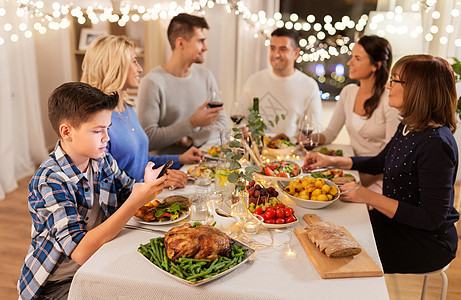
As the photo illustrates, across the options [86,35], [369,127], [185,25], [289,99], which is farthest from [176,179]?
[86,35]

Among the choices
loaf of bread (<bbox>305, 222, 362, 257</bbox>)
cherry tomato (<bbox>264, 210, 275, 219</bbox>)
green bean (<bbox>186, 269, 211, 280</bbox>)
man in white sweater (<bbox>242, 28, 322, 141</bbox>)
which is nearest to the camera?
green bean (<bbox>186, 269, 211, 280</bbox>)

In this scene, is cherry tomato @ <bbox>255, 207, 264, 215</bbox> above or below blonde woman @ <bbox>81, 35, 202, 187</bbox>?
below

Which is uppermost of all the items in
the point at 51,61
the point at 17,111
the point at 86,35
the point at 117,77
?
the point at 86,35

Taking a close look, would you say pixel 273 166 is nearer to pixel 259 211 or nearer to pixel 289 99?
pixel 259 211

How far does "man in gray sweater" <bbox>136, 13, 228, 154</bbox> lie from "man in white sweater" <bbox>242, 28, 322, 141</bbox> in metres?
0.47

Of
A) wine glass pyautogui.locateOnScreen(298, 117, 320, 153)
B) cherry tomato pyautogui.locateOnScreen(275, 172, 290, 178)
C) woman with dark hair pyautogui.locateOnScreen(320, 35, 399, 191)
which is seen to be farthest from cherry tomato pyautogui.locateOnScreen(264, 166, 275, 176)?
woman with dark hair pyautogui.locateOnScreen(320, 35, 399, 191)

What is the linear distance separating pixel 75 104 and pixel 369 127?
1.85m

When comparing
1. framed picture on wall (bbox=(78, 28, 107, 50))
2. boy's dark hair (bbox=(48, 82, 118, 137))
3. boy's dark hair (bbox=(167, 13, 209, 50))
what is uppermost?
boy's dark hair (bbox=(167, 13, 209, 50))

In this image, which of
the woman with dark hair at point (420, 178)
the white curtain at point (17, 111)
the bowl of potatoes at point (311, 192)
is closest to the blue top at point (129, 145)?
the bowl of potatoes at point (311, 192)

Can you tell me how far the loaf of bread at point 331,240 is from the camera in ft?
4.05

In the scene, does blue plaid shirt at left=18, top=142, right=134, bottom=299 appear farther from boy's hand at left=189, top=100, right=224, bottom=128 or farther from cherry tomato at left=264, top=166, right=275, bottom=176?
boy's hand at left=189, top=100, right=224, bottom=128

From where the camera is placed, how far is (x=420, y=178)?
1681mm

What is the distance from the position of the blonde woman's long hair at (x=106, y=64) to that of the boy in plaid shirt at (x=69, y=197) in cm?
51

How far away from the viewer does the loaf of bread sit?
4.05ft
